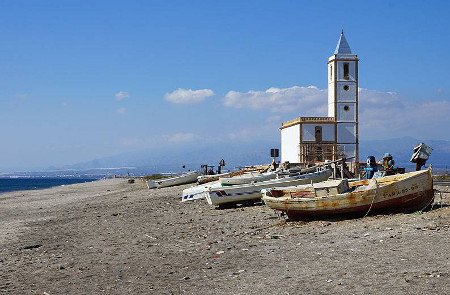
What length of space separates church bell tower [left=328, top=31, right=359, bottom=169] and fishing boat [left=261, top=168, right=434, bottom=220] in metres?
42.8

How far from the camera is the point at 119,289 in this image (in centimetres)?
1188

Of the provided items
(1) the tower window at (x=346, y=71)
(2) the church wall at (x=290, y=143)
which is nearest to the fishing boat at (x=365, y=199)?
(2) the church wall at (x=290, y=143)

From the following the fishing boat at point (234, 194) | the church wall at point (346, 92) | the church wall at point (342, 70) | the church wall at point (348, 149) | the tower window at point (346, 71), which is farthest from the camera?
the tower window at point (346, 71)

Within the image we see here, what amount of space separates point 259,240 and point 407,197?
18.0 ft

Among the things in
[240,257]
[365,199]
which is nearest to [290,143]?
[365,199]

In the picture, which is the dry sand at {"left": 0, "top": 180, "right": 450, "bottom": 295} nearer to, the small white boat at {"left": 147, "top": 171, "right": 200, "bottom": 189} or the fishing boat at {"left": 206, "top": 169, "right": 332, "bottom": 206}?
the fishing boat at {"left": 206, "top": 169, "right": 332, "bottom": 206}

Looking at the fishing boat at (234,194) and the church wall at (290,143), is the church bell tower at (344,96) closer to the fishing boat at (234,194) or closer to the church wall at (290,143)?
the church wall at (290,143)

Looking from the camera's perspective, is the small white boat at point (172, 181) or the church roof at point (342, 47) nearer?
the small white boat at point (172, 181)

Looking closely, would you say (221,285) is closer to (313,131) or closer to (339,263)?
(339,263)

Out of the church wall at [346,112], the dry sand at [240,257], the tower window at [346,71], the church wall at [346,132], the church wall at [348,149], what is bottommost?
the dry sand at [240,257]

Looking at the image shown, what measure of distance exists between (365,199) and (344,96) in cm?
4754

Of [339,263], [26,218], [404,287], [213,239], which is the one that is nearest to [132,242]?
[213,239]

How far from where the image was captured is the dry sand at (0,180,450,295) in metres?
11.2

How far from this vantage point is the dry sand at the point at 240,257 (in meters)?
11.2
